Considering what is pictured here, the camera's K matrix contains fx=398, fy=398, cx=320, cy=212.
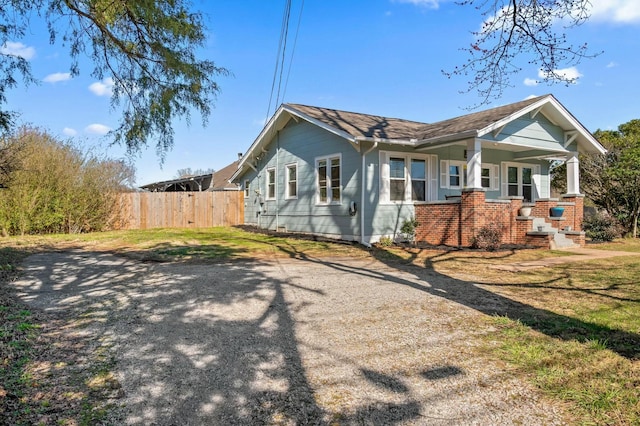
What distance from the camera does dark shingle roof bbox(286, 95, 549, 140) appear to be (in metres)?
11.6

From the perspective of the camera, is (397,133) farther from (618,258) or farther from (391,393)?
(391,393)

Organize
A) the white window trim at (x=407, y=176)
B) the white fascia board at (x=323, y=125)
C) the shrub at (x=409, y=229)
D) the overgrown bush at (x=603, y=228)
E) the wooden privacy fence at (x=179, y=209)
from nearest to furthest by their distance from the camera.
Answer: the white fascia board at (x=323, y=125) < the white window trim at (x=407, y=176) < the shrub at (x=409, y=229) < the overgrown bush at (x=603, y=228) < the wooden privacy fence at (x=179, y=209)

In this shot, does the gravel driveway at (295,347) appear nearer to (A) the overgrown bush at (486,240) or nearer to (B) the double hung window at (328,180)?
(A) the overgrown bush at (486,240)

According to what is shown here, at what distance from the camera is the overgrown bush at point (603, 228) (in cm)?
1371

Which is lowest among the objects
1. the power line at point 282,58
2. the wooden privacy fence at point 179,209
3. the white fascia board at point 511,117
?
the wooden privacy fence at point 179,209

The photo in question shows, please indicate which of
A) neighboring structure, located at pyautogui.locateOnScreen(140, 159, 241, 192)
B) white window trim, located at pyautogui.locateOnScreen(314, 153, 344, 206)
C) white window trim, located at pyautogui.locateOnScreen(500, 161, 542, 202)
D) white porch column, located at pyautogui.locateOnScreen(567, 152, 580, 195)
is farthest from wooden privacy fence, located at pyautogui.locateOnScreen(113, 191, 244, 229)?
white porch column, located at pyautogui.locateOnScreen(567, 152, 580, 195)

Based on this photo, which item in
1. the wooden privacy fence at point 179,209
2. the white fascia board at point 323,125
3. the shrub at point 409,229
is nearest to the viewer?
the white fascia board at point 323,125

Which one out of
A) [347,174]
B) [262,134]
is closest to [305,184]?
[347,174]

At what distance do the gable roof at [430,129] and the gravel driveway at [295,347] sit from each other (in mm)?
5617

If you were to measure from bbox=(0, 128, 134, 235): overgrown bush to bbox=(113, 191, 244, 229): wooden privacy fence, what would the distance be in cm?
144

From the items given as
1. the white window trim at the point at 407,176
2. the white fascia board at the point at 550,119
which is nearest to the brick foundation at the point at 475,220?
the white window trim at the point at 407,176

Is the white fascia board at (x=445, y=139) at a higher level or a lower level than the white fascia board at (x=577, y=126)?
lower

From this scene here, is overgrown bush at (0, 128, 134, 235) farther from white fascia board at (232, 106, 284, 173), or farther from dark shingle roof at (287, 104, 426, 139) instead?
dark shingle roof at (287, 104, 426, 139)

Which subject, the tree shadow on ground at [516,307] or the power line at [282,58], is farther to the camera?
the power line at [282,58]
